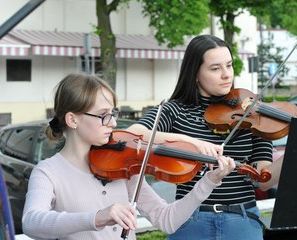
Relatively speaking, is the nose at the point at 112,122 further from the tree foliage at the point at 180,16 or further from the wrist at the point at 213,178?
the tree foliage at the point at 180,16

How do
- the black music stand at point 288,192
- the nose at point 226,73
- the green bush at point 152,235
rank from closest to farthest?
the black music stand at point 288,192
the nose at point 226,73
the green bush at point 152,235

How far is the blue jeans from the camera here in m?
2.47

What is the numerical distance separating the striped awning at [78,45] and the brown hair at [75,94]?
1583cm

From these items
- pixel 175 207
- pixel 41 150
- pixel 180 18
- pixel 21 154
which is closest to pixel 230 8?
pixel 180 18

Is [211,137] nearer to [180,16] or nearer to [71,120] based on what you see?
[71,120]

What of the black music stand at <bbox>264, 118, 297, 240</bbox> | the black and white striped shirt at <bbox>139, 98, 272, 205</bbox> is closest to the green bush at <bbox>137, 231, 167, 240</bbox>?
the black and white striped shirt at <bbox>139, 98, 272, 205</bbox>

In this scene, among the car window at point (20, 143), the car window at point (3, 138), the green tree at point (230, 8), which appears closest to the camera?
the car window at point (20, 143)

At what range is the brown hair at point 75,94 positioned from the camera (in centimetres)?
218

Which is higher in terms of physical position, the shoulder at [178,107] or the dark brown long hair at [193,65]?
the dark brown long hair at [193,65]

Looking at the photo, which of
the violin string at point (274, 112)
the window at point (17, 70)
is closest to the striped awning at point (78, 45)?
the window at point (17, 70)

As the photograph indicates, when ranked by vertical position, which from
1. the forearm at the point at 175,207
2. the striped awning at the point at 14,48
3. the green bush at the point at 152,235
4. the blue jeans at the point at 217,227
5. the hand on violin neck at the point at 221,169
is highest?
the striped awning at the point at 14,48

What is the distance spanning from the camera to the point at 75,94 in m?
2.18

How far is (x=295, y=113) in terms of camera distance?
2.62 m

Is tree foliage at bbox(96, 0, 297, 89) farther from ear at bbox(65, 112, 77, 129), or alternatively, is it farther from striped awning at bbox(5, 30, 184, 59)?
ear at bbox(65, 112, 77, 129)
